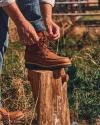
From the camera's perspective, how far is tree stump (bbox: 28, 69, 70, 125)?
367cm

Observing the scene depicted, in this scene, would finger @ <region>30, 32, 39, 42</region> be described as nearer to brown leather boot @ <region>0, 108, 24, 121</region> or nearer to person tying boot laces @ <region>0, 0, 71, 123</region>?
person tying boot laces @ <region>0, 0, 71, 123</region>

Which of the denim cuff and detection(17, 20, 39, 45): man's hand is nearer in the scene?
detection(17, 20, 39, 45): man's hand

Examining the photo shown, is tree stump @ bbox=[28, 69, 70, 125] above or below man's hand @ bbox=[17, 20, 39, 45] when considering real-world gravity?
below

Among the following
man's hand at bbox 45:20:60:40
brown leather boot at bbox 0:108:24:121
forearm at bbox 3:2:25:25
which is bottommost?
brown leather boot at bbox 0:108:24:121

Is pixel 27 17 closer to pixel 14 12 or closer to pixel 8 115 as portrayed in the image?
pixel 14 12

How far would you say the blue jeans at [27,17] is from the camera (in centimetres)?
351

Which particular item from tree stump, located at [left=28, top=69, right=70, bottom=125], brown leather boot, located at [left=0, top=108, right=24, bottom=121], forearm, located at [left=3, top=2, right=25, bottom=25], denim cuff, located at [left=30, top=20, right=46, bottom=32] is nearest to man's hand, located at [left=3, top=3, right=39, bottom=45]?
forearm, located at [left=3, top=2, right=25, bottom=25]

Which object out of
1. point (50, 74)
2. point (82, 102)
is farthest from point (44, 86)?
point (82, 102)

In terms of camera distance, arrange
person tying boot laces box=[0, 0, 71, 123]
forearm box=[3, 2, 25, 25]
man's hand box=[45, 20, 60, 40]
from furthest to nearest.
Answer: man's hand box=[45, 20, 60, 40]
person tying boot laces box=[0, 0, 71, 123]
forearm box=[3, 2, 25, 25]

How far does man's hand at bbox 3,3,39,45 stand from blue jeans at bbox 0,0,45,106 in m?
0.22

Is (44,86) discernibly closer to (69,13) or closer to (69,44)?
(69,44)

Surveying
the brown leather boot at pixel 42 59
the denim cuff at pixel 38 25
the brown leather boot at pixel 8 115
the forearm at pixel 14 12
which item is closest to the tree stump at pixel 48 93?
the brown leather boot at pixel 42 59

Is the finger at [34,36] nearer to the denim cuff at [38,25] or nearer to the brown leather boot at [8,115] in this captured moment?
the denim cuff at [38,25]

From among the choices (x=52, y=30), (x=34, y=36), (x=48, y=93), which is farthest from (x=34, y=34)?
(x=48, y=93)
